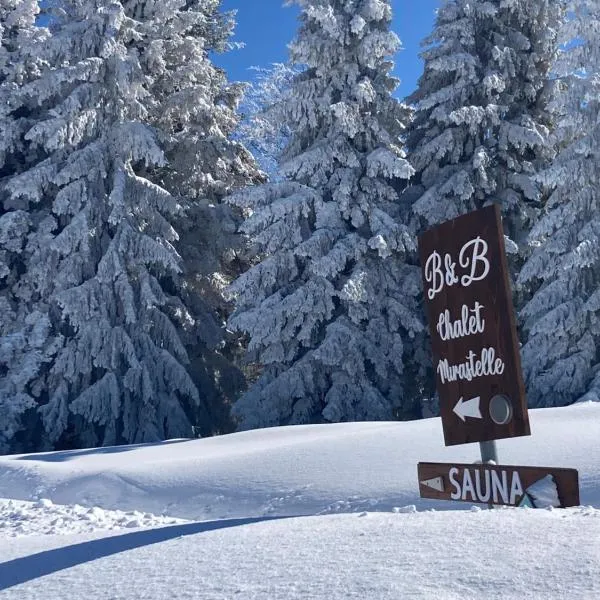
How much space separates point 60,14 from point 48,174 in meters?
5.44

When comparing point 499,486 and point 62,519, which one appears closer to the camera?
point 499,486

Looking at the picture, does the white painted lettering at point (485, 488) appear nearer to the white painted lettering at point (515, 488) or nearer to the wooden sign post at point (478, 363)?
the wooden sign post at point (478, 363)

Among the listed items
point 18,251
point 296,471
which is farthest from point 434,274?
point 18,251

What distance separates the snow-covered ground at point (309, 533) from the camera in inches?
152

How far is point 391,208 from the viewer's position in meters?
17.9

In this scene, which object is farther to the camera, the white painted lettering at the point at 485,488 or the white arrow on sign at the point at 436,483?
the white arrow on sign at the point at 436,483

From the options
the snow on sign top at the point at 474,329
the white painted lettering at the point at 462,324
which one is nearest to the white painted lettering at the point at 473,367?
the snow on sign top at the point at 474,329

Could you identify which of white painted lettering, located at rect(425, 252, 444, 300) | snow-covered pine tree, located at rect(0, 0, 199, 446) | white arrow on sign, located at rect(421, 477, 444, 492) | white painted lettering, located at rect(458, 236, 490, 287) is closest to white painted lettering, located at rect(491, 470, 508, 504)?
white arrow on sign, located at rect(421, 477, 444, 492)

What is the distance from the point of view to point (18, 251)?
19250 millimetres

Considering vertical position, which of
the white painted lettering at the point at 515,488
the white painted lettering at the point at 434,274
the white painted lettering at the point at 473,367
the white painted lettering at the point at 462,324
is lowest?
the white painted lettering at the point at 515,488

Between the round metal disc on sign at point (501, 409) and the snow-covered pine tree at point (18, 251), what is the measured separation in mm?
13906

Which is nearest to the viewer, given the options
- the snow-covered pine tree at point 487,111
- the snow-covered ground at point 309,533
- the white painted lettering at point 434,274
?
the snow-covered ground at point 309,533

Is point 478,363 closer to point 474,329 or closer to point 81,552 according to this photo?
point 474,329

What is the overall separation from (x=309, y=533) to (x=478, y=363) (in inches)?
67.8
